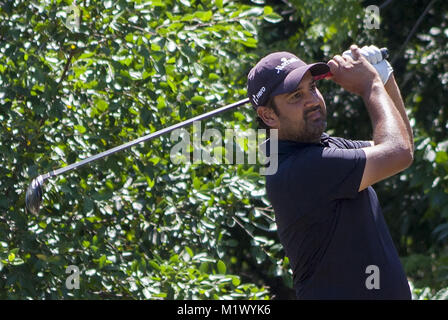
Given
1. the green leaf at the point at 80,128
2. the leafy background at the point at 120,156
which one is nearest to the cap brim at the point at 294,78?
the leafy background at the point at 120,156

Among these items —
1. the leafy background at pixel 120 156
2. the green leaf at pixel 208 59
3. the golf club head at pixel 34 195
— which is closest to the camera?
the golf club head at pixel 34 195

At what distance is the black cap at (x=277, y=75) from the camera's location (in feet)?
9.78

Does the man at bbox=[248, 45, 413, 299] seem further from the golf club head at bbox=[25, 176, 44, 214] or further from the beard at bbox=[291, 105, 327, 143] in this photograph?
the golf club head at bbox=[25, 176, 44, 214]

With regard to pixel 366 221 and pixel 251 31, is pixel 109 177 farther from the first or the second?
pixel 366 221

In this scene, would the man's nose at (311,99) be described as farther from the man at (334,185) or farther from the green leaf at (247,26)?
the green leaf at (247,26)

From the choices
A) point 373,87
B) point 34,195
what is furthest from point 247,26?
point 373,87

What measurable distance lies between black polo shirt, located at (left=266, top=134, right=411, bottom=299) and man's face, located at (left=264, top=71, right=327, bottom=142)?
0.08m

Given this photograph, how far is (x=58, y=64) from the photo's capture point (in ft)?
16.1

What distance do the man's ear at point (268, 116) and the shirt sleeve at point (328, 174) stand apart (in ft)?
0.76

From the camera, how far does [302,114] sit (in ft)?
9.80
